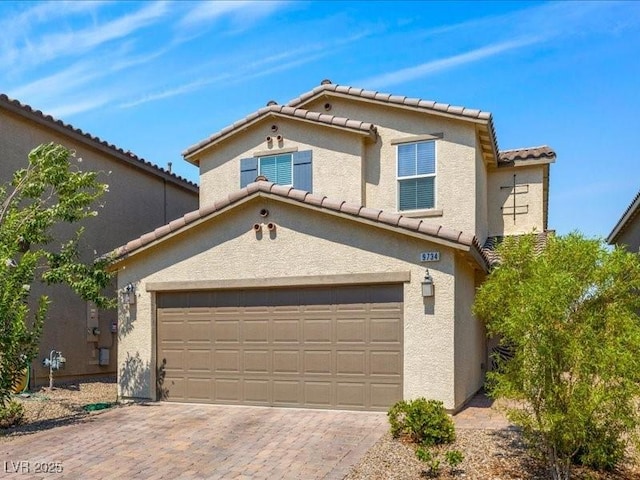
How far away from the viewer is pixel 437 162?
568 inches

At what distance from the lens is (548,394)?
6.36 meters

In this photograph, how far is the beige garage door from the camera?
34.3ft

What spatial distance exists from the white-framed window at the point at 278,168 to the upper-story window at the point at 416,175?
3.14 metres

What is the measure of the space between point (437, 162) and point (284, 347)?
6.80m

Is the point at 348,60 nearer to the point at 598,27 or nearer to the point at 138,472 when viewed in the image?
the point at 598,27

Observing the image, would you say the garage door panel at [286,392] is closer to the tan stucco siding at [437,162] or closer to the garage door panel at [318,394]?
the garage door panel at [318,394]

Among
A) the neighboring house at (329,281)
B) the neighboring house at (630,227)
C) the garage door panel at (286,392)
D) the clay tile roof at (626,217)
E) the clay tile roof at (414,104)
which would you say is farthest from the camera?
the neighboring house at (630,227)

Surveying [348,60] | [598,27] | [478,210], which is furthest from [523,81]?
[348,60]

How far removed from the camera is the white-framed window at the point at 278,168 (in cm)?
1515

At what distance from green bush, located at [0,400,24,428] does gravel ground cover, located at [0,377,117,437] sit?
0.47 ft

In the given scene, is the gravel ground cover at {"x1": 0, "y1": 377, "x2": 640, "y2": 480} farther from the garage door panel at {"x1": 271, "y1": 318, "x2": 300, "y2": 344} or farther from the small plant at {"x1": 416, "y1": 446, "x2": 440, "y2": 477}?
the garage door panel at {"x1": 271, "y1": 318, "x2": 300, "y2": 344}

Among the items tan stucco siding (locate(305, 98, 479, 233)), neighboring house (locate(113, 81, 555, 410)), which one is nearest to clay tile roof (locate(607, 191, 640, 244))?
neighboring house (locate(113, 81, 555, 410))

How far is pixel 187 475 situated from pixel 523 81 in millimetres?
11953

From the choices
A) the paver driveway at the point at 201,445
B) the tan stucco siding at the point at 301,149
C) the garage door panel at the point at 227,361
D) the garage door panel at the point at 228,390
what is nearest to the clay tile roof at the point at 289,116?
the tan stucco siding at the point at 301,149
